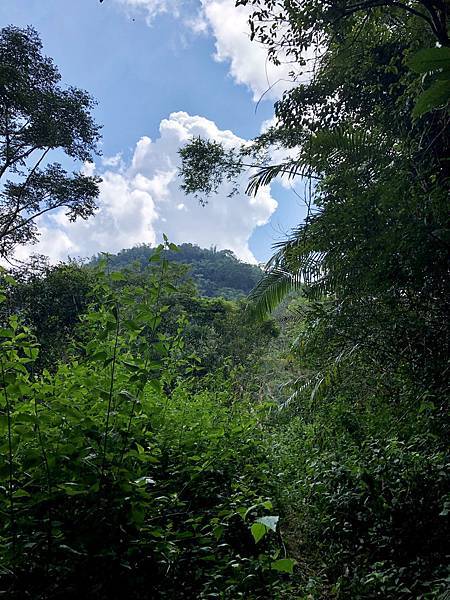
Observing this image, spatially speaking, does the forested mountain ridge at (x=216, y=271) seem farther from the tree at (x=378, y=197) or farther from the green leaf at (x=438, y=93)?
the green leaf at (x=438, y=93)

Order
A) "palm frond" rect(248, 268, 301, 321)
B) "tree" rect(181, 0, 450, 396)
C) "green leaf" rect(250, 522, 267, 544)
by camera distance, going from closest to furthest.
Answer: "green leaf" rect(250, 522, 267, 544), "tree" rect(181, 0, 450, 396), "palm frond" rect(248, 268, 301, 321)

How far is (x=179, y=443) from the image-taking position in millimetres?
2699

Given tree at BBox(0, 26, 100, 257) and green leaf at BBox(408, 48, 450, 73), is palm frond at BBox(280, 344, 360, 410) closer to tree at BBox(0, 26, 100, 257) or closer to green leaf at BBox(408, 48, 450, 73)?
green leaf at BBox(408, 48, 450, 73)

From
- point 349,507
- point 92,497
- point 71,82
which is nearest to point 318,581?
point 349,507

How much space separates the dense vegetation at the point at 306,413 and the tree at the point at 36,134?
7.76 metres

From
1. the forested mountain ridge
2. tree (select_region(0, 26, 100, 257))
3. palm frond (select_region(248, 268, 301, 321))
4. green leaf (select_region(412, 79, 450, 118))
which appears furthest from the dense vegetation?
the forested mountain ridge

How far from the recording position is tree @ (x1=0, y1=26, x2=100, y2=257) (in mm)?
10016

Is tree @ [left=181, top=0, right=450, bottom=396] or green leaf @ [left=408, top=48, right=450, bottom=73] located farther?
tree @ [left=181, top=0, right=450, bottom=396]

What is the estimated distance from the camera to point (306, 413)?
18.4 feet

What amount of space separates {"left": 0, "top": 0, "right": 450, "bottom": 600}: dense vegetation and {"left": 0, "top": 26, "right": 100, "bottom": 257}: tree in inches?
306

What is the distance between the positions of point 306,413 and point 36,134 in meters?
9.88

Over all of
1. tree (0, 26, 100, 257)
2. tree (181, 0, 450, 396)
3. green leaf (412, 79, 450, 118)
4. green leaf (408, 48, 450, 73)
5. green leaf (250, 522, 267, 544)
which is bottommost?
green leaf (250, 522, 267, 544)

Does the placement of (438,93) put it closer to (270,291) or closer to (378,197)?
(378,197)

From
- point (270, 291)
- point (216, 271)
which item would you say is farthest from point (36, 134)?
point (216, 271)
